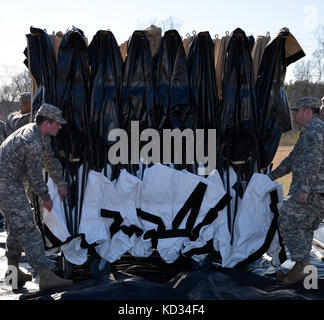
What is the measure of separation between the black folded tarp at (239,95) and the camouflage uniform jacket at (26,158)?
1773 millimetres

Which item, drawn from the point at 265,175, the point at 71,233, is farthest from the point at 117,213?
the point at 265,175

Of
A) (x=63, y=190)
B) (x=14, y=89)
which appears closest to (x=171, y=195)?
(x=63, y=190)

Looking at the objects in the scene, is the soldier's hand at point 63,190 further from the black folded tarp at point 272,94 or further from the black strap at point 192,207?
the black folded tarp at point 272,94

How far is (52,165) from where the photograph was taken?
4.02 m

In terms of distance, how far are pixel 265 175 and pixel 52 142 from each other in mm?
2132

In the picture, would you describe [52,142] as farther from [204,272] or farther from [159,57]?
[204,272]


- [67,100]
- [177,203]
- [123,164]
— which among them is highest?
[67,100]

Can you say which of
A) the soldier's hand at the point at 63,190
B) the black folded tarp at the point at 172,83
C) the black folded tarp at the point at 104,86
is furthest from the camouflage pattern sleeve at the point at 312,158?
the soldier's hand at the point at 63,190

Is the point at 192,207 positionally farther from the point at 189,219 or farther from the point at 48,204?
the point at 48,204

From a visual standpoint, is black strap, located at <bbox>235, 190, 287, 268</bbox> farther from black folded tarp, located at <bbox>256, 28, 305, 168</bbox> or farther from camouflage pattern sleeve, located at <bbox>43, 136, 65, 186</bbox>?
camouflage pattern sleeve, located at <bbox>43, 136, 65, 186</bbox>

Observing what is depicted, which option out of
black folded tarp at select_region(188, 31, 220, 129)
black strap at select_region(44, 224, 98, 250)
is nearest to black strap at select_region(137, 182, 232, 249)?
black strap at select_region(44, 224, 98, 250)

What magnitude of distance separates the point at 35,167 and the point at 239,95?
2.06 metres
